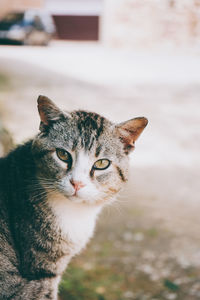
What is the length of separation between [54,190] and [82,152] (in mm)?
227

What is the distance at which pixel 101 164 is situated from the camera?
5.67 ft

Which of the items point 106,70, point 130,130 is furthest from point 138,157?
point 130,130

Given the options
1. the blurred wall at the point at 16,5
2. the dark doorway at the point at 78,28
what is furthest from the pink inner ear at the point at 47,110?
the dark doorway at the point at 78,28

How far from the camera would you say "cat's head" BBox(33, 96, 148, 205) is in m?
1.65

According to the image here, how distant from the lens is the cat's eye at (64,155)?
1.69 metres

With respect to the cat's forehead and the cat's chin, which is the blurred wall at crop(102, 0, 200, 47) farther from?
the cat's chin

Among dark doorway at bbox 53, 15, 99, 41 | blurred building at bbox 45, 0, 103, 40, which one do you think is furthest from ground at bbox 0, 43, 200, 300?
dark doorway at bbox 53, 15, 99, 41

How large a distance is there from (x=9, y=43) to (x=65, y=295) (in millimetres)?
3459

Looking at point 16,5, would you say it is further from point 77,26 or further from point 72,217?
point 77,26

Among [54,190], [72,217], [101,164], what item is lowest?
[72,217]

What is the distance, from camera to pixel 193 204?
421 cm

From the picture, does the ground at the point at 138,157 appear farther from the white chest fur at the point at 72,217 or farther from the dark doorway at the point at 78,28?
the dark doorway at the point at 78,28

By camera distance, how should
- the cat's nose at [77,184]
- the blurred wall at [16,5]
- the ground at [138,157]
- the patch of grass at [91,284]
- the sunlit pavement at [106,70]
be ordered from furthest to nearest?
the sunlit pavement at [106,70] < the blurred wall at [16,5] < the ground at [138,157] < the patch of grass at [91,284] < the cat's nose at [77,184]

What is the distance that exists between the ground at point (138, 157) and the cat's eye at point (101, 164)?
24.0 inches
